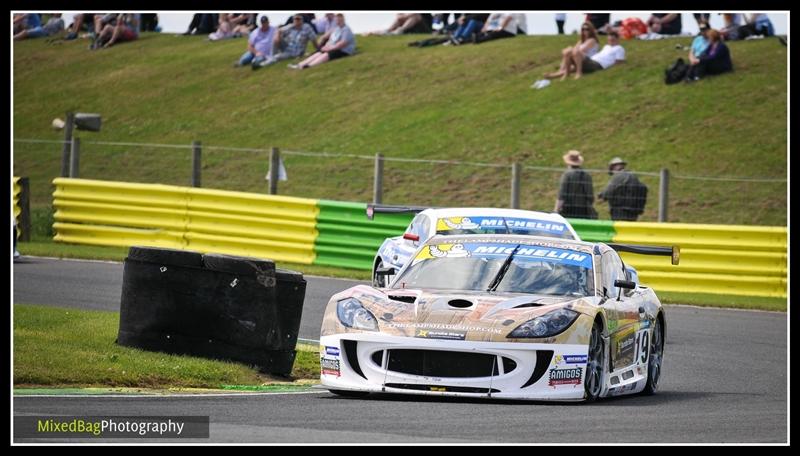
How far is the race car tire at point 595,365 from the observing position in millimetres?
10195

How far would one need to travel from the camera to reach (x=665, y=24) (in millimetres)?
37688

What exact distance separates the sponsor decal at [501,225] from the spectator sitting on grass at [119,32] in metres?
34.7

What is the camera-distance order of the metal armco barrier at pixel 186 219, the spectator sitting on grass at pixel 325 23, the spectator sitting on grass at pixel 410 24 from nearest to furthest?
the metal armco barrier at pixel 186 219 → the spectator sitting on grass at pixel 325 23 → the spectator sitting on grass at pixel 410 24

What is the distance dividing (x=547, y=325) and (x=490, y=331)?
1.29 feet

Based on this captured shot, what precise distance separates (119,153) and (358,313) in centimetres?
2775

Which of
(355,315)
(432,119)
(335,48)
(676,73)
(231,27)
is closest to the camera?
(355,315)

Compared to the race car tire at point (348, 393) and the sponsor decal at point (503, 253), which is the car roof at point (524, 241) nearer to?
the sponsor decal at point (503, 253)

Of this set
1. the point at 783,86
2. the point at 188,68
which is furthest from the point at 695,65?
the point at 188,68

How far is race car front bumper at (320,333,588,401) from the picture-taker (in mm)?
9859

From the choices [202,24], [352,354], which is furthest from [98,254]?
[202,24]

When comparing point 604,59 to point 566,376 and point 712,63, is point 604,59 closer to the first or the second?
point 712,63

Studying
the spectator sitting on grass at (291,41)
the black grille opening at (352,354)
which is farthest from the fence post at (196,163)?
the black grille opening at (352,354)

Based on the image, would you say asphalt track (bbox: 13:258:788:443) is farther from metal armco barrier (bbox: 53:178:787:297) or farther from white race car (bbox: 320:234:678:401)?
metal armco barrier (bbox: 53:178:787:297)

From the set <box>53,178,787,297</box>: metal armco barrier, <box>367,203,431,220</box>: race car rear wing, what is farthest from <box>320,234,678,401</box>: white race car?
<box>53,178,787,297</box>: metal armco barrier
